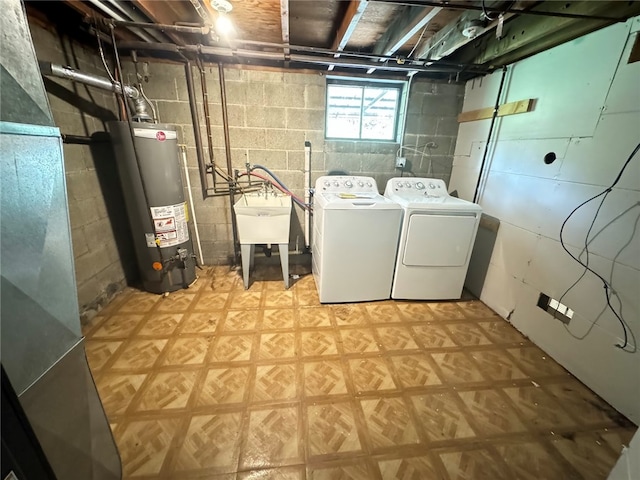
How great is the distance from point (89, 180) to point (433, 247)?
9.73 ft

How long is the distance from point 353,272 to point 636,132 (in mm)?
1892

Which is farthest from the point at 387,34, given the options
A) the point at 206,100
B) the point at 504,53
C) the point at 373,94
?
the point at 206,100

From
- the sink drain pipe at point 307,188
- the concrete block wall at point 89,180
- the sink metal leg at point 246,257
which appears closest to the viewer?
the concrete block wall at point 89,180

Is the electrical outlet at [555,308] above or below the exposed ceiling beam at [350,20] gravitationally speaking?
below

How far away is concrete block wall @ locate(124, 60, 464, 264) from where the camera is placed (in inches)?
95.0

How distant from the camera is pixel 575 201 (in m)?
1.62

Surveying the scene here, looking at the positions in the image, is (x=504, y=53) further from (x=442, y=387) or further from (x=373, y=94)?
(x=442, y=387)

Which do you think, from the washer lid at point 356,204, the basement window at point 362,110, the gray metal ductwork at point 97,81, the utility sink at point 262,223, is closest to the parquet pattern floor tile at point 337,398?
the utility sink at point 262,223

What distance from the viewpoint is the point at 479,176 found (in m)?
2.48

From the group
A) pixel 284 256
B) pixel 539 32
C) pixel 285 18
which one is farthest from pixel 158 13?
pixel 539 32

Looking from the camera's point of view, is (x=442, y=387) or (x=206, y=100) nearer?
(x=442, y=387)

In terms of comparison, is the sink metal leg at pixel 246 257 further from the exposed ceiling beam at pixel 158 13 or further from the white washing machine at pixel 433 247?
the exposed ceiling beam at pixel 158 13

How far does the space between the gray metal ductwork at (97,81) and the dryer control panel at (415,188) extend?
7.64 ft

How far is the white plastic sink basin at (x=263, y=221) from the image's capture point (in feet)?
7.33
